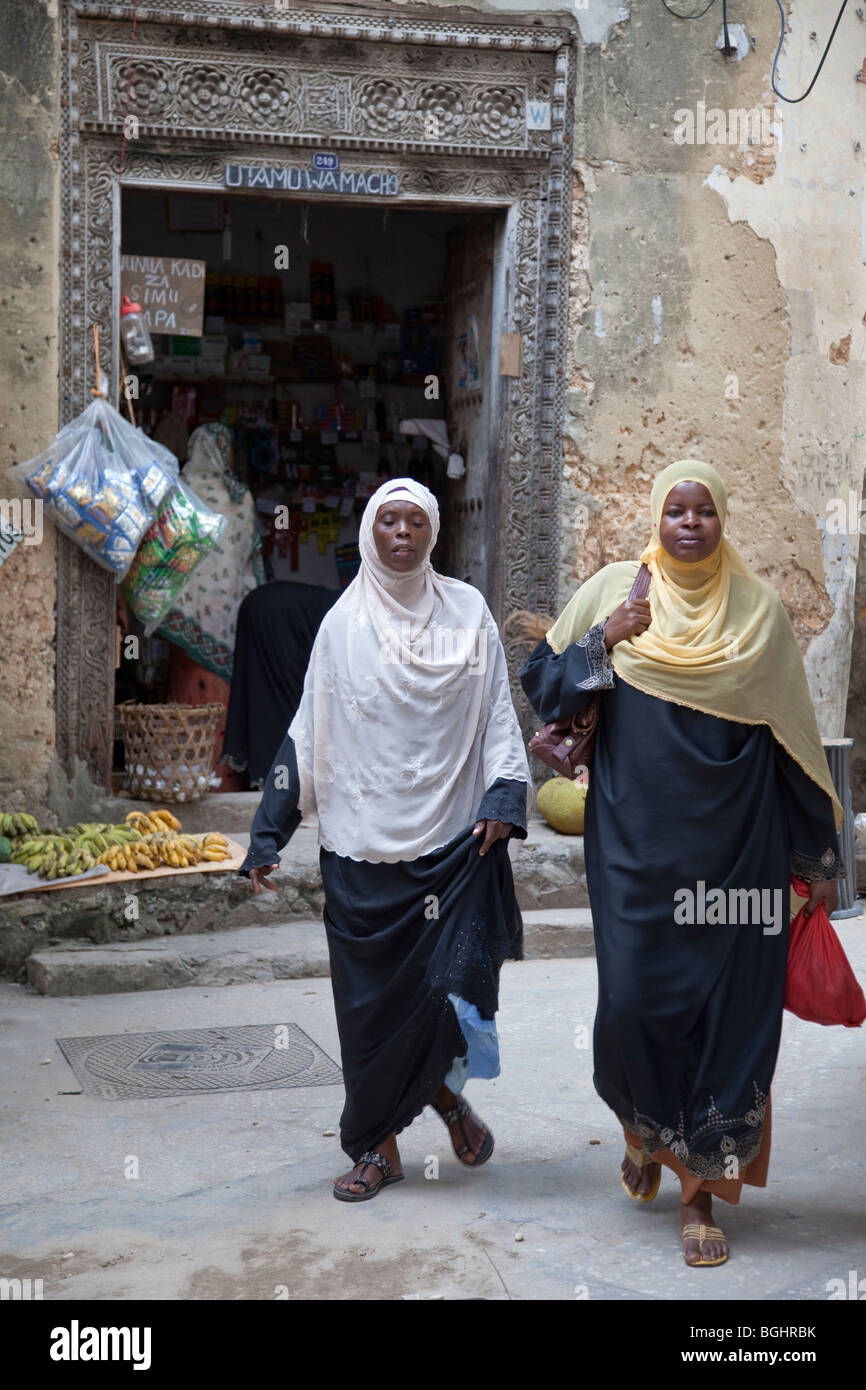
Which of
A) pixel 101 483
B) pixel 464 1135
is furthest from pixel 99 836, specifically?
pixel 464 1135

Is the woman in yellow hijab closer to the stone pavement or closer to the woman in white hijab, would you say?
the stone pavement

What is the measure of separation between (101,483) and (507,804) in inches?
122

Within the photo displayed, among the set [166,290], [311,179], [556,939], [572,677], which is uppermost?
[311,179]

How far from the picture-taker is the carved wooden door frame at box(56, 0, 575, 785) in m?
6.22

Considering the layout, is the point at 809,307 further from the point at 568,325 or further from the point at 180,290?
the point at 180,290

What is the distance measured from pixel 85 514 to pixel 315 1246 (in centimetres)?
358

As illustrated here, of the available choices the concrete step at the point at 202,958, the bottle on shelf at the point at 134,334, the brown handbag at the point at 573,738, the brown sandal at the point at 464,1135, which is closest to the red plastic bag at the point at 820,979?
the brown handbag at the point at 573,738

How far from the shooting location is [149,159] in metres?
6.34

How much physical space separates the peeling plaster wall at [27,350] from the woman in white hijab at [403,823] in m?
2.84

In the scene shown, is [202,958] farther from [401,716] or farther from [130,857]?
[401,716]

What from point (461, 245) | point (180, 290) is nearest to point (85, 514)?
point (180, 290)

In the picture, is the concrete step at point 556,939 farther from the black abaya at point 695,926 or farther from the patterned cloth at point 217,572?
the black abaya at point 695,926

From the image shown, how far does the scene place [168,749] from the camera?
6.51m

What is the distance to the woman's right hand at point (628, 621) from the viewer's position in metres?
3.45
